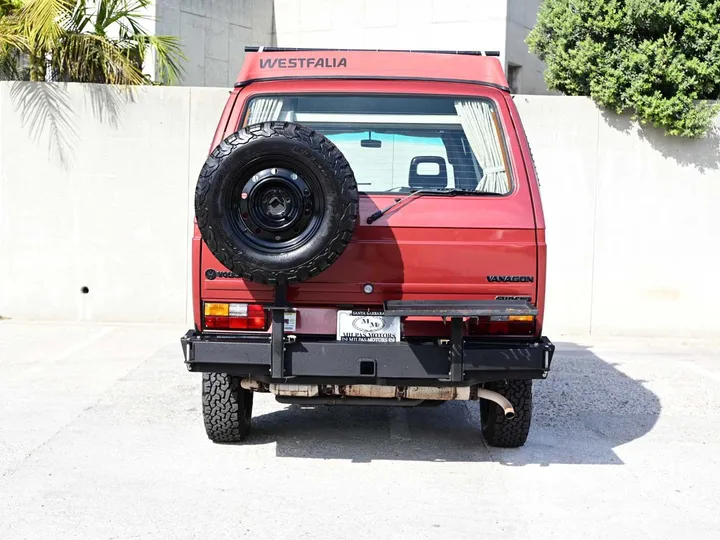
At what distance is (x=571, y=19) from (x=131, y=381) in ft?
18.9

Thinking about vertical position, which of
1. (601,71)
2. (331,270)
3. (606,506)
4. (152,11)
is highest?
(152,11)

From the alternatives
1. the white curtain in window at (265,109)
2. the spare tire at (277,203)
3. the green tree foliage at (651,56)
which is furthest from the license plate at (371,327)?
the green tree foliage at (651,56)

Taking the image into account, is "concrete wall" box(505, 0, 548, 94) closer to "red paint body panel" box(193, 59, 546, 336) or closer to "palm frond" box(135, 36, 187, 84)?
"palm frond" box(135, 36, 187, 84)

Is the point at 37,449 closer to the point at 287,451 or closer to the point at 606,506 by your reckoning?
the point at 287,451

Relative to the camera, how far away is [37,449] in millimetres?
5809

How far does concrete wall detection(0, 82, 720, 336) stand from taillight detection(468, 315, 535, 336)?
5.40 m

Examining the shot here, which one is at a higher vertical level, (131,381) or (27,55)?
(27,55)

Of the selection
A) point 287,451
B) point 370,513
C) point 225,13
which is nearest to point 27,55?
point 225,13

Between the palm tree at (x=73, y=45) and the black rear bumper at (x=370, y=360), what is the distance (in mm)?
6253

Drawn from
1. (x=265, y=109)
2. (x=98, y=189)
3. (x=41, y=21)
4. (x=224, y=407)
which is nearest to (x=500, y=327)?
(x=224, y=407)

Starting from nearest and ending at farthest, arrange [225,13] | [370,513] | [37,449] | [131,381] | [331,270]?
[370,513] → [331,270] → [37,449] → [131,381] → [225,13]

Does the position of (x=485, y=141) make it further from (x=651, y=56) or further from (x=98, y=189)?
(x=98, y=189)

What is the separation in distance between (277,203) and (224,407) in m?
1.38

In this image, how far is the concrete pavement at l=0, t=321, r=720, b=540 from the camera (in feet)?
15.2
